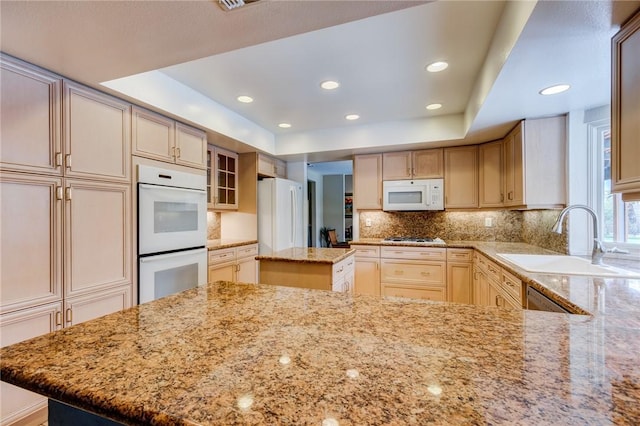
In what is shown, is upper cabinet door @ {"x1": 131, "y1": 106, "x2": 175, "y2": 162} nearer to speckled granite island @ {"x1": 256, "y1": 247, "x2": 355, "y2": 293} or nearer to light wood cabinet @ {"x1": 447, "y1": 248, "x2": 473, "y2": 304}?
speckled granite island @ {"x1": 256, "y1": 247, "x2": 355, "y2": 293}

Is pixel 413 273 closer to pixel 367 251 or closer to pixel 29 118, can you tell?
pixel 367 251

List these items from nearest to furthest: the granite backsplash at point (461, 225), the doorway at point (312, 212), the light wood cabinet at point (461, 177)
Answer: the granite backsplash at point (461, 225) → the light wood cabinet at point (461, 177) → the doorway at point (312, 212)

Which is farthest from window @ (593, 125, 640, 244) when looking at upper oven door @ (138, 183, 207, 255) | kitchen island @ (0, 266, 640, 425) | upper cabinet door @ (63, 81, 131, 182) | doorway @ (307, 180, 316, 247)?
doorway @ (307, 180, 316, 247)

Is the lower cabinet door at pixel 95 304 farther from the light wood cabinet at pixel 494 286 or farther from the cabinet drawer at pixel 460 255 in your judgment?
the cabinet drawer at pixel 460 255

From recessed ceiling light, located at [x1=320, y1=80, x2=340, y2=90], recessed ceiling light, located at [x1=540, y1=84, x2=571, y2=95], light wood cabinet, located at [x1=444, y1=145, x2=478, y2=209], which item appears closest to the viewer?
recessed ceiling light, located at [x1=540, y1=84, x2=571, y2=95]

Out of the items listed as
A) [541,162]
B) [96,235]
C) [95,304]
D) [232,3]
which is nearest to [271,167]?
[96,235]

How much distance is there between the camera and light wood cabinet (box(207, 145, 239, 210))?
344cm

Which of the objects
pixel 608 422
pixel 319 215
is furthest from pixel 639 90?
pixel 319 215

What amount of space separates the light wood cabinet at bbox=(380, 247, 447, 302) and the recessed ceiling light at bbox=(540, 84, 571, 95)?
6.35 feet

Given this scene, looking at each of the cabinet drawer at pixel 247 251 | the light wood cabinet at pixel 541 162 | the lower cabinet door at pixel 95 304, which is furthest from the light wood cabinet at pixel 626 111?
the cabinet drawer at pixel 247 251

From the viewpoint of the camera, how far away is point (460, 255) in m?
3.40

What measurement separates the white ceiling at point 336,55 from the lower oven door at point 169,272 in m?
1.26

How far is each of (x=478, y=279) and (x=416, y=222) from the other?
1257 mm

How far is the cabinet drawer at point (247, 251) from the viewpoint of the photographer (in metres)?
3.54
